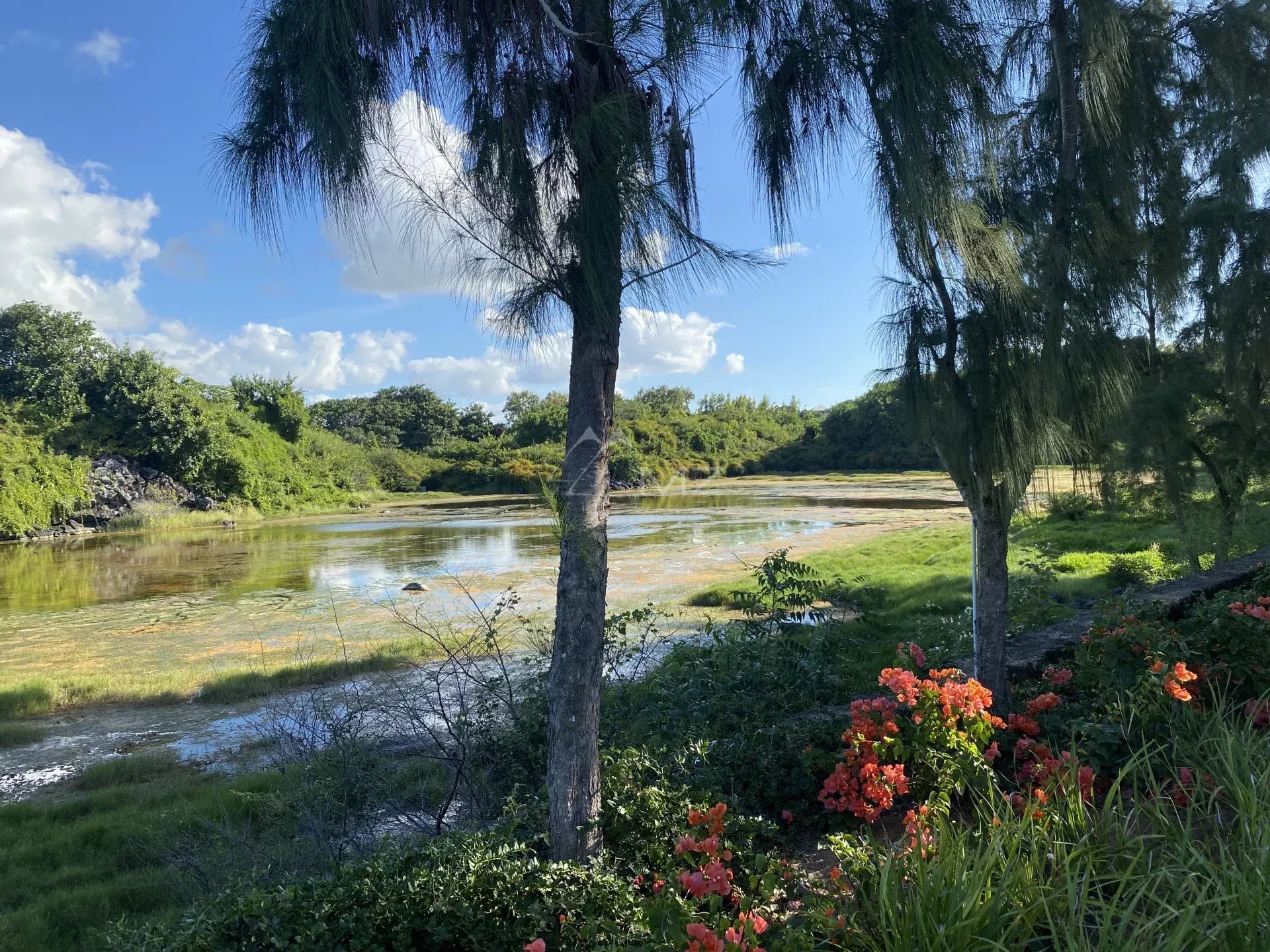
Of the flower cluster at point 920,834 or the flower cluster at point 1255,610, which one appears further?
the flower cluster at point 1255,610

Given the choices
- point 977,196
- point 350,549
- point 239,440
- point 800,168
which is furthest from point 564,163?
point 239,440

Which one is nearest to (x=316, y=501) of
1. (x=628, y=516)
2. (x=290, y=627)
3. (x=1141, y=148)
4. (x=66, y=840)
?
(x=628, y=516)

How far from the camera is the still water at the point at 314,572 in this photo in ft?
34.1

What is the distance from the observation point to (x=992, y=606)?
334 centimetres

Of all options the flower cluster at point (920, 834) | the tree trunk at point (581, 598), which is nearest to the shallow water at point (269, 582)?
the tree trunk at point (581, 598)

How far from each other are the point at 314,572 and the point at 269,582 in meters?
1.23

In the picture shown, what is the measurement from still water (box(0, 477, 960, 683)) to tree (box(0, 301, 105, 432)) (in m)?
5.83

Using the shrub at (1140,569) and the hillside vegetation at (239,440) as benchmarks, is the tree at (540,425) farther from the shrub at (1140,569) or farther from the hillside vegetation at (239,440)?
the shrub at (1140,569)

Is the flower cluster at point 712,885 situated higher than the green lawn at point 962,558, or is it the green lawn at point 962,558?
the flower cluster at point 712,885

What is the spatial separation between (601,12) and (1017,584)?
688cm

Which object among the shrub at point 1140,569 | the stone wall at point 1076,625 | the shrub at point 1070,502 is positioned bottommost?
the shrub at point 1140,569

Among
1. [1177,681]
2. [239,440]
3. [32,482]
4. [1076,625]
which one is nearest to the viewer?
[1177,681]

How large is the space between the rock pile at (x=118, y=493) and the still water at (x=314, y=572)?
191 cm

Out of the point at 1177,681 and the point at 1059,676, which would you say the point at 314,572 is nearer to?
the point at 1059,676
